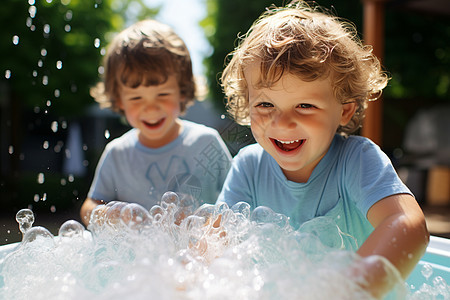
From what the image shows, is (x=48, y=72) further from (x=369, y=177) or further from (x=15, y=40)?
(x=369, y=177)

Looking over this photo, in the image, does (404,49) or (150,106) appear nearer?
(150,106)

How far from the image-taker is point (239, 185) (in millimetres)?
1557

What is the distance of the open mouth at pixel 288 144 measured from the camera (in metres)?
1.34

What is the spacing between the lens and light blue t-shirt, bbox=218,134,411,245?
1.23m

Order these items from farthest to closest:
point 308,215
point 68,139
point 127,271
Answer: point 68,139, point 308,215, point 127,271

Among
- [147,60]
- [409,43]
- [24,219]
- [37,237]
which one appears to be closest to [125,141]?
[147,60]

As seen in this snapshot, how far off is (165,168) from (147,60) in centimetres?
50

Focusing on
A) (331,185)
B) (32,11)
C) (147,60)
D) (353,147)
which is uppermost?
(32,11)

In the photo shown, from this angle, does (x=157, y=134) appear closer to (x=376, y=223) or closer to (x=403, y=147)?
(x=376, y=223)

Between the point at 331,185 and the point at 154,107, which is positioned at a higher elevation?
the point at 154,107

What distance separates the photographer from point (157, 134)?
Result: 6.84ft

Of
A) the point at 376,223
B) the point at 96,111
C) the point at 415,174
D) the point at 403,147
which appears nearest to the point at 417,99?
the point at 403,147

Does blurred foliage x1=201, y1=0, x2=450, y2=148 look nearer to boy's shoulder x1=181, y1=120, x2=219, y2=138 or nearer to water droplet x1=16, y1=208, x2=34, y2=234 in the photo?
boy's shoulder x1=181, y1=120, x2=219, y2=138

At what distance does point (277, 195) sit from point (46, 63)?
606cm
